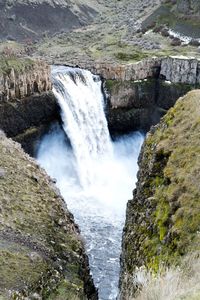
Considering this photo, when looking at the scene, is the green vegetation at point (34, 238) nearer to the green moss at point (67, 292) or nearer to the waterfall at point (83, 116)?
the green moss at point (67, 292)

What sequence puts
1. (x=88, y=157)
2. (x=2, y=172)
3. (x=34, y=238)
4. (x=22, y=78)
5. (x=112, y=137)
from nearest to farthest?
(x=34, y=238)
(x=2, y=172)
(x=22, y=78)
(x=88, y=157)
(x=112, y=137)

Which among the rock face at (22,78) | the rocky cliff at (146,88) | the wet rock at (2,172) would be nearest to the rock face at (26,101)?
the rock face at (22,78)

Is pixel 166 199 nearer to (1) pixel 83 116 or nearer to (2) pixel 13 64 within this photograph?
(2) pixel 13 64

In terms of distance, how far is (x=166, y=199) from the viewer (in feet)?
57.2

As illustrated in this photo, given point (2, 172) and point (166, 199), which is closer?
point (166, 199)

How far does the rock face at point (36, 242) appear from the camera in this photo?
16047 mm

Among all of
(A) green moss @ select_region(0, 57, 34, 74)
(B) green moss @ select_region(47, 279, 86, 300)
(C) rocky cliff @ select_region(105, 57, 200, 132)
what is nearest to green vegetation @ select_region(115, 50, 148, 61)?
(C) rocky cliff @ select_region(105, 57, 200, 132)

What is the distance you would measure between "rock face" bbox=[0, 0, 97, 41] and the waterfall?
40.3 metres

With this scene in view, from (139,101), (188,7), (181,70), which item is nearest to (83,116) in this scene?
(139,101)

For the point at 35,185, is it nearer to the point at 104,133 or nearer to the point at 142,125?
the point at 104,133

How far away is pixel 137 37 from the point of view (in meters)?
70.1

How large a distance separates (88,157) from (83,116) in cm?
325

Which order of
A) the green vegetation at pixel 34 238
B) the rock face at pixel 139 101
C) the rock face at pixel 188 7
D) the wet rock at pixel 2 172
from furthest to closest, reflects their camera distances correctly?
the rock face at pixel 188 7
the rock face at pixel 139 101
the wet rock at pixel 2 172
the green vegetation at pixel 34 238

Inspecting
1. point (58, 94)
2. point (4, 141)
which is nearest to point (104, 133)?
point (58, 94)
